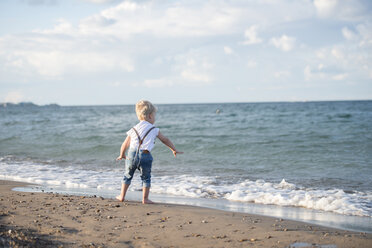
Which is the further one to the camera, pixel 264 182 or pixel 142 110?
pixel 264 182

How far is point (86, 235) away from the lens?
3529mm

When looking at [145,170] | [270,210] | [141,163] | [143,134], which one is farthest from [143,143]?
[270,210]

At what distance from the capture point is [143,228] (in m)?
3.85

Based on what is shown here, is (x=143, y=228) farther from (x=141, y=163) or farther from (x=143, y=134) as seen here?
(x=143, y=134)

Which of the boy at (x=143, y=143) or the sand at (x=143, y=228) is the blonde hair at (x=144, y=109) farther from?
the sand at (x=143, y=228)

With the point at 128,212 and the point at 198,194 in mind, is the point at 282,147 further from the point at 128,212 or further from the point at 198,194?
the point at 128,212

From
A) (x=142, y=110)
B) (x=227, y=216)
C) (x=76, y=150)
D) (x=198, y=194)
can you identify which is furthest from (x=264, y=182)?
(x=76, y=150)

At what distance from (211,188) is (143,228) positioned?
9.69 ft

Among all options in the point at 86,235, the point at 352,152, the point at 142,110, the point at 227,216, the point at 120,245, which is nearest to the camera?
the point at 120,245

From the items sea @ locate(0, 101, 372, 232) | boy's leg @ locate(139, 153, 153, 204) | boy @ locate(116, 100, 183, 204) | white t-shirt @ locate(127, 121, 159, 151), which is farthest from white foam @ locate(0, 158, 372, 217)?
white t-shirt @ locate(127, 121, 159, 151)

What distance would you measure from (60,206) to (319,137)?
1223 cm

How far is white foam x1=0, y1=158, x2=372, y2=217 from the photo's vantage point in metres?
5.58

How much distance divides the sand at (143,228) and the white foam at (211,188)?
1.29 metres

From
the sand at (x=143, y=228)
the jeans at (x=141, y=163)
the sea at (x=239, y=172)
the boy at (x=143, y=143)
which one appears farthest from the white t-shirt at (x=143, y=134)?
the sea at (x=239, y=172)
